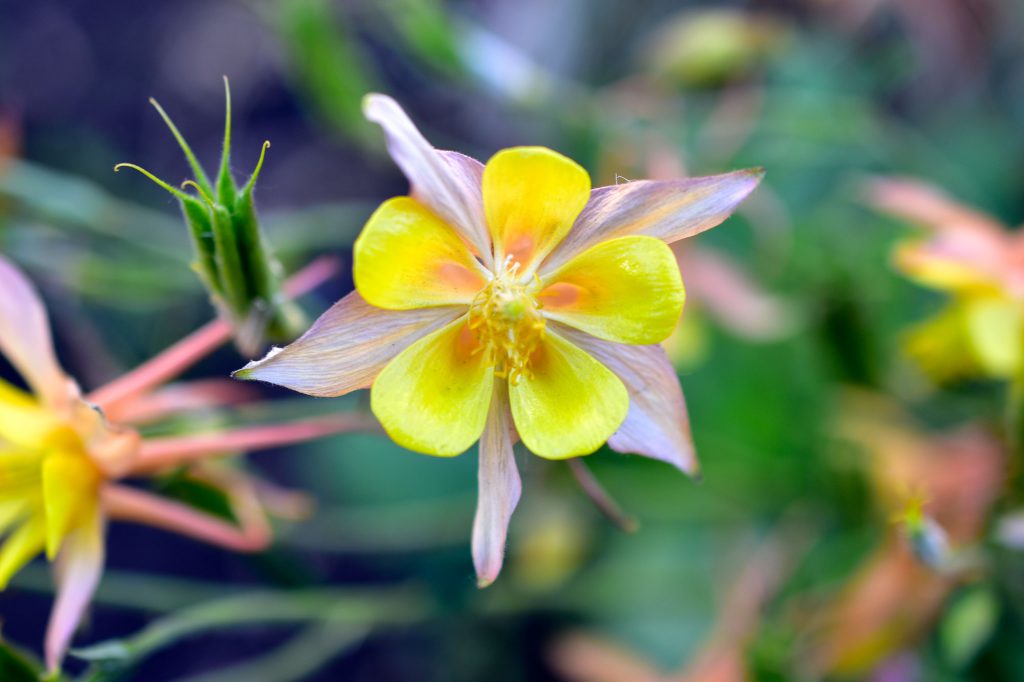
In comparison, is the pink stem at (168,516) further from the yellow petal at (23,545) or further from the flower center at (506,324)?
the flower center at (506,324)

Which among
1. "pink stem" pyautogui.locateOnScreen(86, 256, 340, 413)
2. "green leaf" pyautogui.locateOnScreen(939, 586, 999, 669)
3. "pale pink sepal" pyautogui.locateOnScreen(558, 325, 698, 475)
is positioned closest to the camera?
"pale pink sepal" pyautogui.locateOnScreen(558, 325, 698, 475)

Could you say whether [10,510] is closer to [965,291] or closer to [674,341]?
[674,341]

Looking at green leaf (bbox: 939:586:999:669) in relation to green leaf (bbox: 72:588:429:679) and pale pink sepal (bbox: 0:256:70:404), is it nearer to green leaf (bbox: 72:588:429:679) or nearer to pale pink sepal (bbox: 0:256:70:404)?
green leaf (bbox: 72:588:429:679)

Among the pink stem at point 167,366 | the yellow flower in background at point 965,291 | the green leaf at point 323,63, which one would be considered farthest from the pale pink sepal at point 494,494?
the green leaf at point 323,63

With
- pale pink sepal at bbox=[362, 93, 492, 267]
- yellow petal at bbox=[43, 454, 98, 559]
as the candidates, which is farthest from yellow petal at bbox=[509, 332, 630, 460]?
yellow petal at bbox=[43, 454, 98, 559]

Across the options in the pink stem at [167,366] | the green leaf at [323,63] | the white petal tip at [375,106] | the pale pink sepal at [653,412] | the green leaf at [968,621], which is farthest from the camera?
the green leaf at [323,63]

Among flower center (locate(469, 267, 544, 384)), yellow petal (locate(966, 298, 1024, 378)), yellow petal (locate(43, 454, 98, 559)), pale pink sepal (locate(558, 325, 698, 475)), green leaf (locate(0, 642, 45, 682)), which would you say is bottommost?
green leaf (locate(0, 642, 45, 682))

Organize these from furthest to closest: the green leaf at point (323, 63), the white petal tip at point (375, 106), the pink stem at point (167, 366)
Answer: the green leaf at point (323, 63) → the pink stem at point (167, 366) → the white petal tip at point (375, 106)
